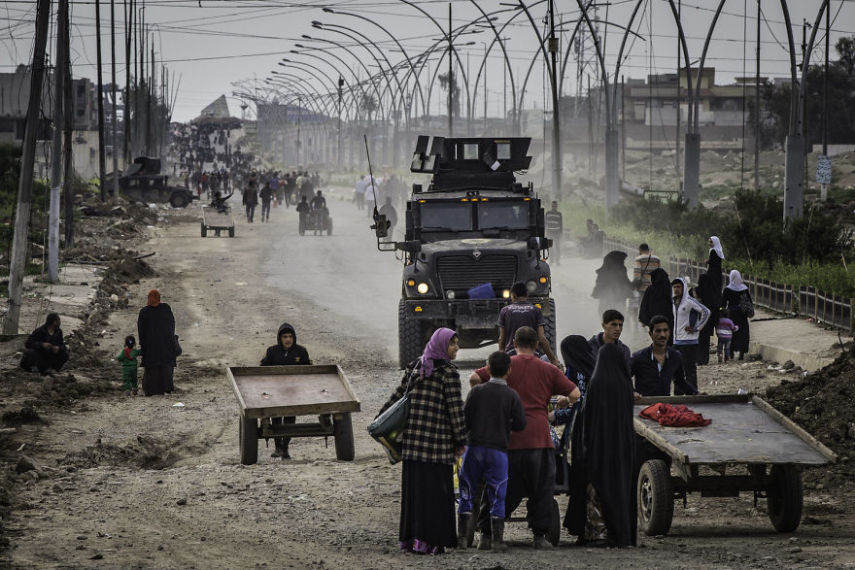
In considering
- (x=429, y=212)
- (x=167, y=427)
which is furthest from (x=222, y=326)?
(x=167, y=427)

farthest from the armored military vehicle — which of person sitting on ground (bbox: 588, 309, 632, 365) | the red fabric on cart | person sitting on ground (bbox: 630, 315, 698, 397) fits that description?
person sitting on ground (bbox: 588, 309, 632, 365)

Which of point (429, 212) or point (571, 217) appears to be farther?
point (571, 217)

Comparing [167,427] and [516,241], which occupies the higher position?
[516,241]

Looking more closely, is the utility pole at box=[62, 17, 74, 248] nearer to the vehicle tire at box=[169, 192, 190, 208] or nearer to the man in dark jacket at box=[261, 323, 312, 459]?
the man in dark jacket at box=[261, 323, 312, 459]

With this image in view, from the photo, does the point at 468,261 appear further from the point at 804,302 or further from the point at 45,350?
the point at 804,302

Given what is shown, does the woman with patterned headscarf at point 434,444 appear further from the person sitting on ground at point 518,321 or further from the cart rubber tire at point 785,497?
the person sitting on ground at point 518,321

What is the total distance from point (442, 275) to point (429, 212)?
1229 millimetres

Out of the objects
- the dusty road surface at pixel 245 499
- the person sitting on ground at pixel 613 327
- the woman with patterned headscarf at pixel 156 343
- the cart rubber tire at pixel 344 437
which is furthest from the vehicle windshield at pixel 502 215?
the person sitting on ground at pixel 613 327

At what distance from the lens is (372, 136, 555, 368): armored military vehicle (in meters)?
17.7

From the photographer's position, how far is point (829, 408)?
12.9 m

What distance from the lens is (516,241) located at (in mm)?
18219

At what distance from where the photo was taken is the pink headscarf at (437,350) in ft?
28.2

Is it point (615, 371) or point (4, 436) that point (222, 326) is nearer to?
point (4, 436)

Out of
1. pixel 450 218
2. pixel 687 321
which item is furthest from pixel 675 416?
pixel 450 218
